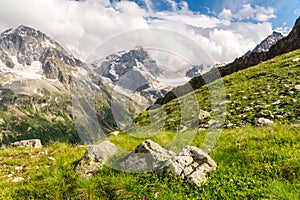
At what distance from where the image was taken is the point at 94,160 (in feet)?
32.3

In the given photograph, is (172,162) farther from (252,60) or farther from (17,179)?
(252,60)

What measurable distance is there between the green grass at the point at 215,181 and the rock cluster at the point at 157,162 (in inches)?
10.5

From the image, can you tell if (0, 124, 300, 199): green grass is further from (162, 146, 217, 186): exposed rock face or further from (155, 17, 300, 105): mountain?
(155, 17, 300, 105): mountain

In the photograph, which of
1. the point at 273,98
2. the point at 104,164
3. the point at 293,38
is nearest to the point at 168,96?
the point at 293,38

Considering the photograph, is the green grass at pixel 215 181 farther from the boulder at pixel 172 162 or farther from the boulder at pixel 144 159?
the boulder at pixel 144 159

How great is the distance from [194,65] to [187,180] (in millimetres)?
9810

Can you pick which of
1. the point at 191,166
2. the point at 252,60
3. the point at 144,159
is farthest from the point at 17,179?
the point at 252,60

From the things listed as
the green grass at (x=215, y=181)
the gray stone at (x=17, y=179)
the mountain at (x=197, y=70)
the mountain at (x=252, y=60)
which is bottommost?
the gray stone at (x=17, y=179)

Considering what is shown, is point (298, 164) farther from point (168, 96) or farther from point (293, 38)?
point (293, 38)

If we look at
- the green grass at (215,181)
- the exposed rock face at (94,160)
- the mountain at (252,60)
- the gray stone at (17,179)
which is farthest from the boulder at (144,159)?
the mountain at (252,60)

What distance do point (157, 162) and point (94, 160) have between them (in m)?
2.52

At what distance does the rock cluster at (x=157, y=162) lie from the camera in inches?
338

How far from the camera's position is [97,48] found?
51.3 ft

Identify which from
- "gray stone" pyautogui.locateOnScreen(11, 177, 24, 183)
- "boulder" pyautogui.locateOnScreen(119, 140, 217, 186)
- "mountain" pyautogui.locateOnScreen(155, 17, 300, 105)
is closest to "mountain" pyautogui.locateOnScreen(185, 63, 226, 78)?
"boulder" pyautogui.locateOnScreen(119, 140, 217, 186)
